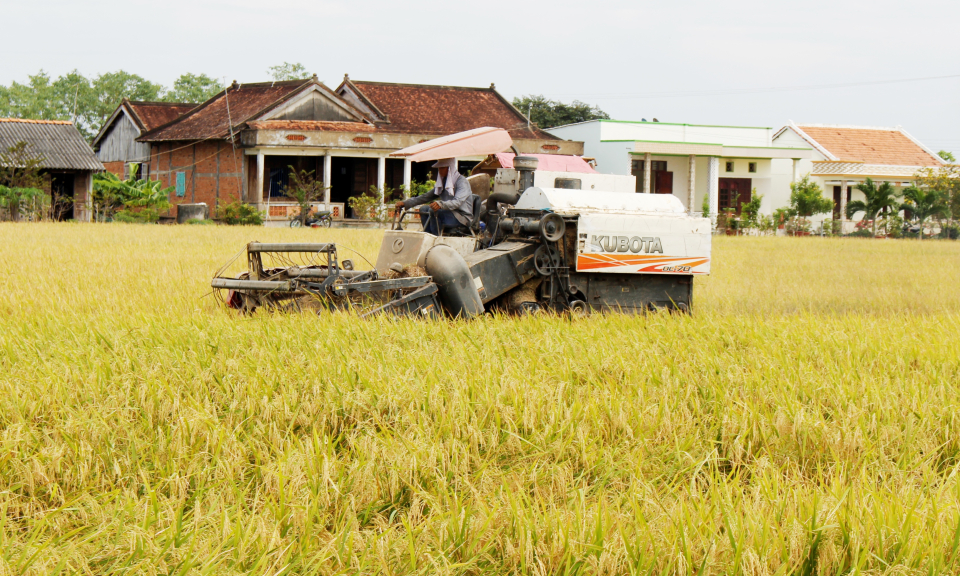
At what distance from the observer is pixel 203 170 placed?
3109 cm

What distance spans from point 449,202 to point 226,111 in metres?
26.7

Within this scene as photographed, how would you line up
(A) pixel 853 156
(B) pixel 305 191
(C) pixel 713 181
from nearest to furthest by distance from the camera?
(B) pixel 305 191 < (C) pixel 713 181 < (A) pixel 853 156

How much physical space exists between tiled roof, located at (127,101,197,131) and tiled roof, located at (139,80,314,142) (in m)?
2.71

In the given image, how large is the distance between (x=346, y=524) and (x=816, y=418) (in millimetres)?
2372

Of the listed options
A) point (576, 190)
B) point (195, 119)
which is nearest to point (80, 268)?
point (576, 190)

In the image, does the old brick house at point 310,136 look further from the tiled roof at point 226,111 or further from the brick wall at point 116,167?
the brick wall at point 116,167

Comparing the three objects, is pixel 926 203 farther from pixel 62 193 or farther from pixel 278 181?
pixel 62 193

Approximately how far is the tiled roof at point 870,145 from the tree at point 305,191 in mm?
23596

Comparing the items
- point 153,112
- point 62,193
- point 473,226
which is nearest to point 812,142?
point 153,112

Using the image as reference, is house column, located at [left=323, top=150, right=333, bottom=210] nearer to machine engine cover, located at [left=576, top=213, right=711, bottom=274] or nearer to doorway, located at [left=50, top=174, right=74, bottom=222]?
doorway, located at [left=50, top=174, right=74, bottom=222]

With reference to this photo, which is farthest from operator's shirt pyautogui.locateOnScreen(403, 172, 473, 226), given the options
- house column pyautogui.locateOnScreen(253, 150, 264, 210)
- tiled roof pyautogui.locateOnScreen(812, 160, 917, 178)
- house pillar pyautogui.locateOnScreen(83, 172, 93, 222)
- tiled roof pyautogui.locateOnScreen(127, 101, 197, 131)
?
tiled roof pyautogui.locateOnScreen(812, 160, 917, 178)

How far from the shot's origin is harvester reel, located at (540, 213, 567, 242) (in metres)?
7.32

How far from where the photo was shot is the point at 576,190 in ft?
25.6

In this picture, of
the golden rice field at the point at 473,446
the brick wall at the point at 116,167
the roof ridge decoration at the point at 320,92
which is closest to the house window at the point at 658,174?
the roof ridge decoration at the point at 320,92
